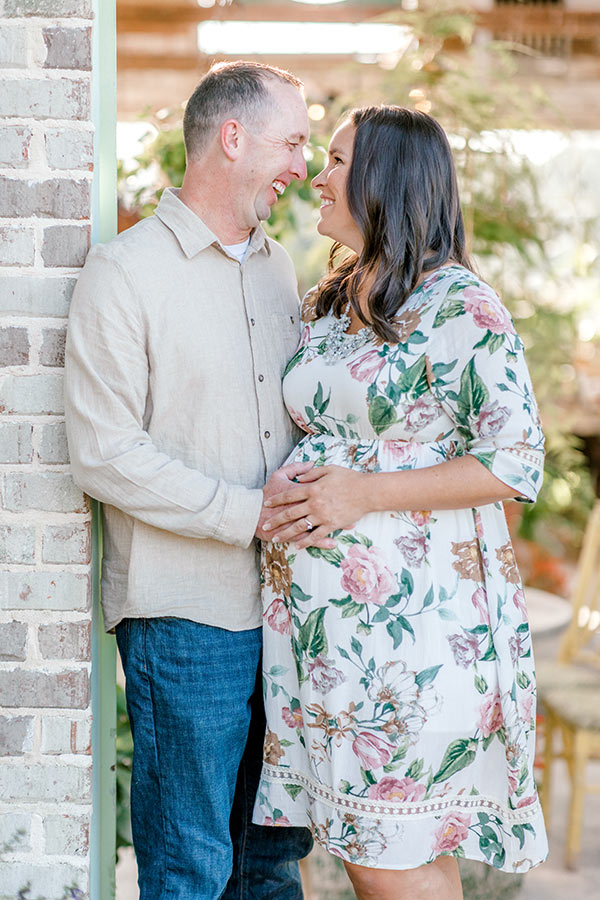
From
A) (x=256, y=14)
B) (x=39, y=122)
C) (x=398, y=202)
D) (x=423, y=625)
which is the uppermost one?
(x=256, y=14)

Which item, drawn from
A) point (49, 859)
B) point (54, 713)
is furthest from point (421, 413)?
point (49, 859)

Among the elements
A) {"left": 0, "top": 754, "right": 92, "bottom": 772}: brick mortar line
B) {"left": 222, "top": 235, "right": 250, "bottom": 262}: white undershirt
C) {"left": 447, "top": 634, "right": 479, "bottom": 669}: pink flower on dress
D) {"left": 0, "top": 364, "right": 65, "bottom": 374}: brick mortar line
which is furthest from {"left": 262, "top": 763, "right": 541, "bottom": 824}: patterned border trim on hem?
{"left": 222, "top": 235, "right": 250, "bottom": 262}: white undershirt

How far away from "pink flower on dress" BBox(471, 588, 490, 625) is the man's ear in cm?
84

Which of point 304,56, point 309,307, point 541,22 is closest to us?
point 309,307

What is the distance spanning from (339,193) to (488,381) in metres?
0.44

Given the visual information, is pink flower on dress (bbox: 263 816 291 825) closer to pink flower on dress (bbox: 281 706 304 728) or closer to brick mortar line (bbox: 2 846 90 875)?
pink flower on dress (bbox: 281 706 304 728)

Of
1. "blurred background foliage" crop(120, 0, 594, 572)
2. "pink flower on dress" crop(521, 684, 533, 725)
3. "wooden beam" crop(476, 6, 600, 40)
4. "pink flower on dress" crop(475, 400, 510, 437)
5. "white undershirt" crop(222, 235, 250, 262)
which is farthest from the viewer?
"wooden beam" crop(476, 6, 600, 40)

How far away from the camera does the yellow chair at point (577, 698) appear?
9.92 feet

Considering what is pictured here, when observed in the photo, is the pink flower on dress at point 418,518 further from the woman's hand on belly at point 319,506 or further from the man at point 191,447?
the man at point 191,447

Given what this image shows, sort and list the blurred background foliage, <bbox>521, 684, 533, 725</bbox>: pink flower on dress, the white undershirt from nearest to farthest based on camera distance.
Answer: <bbox>521, 684, 533, 725</bbox>: pink flower on dress
the white undershirt
the blurred background foliage

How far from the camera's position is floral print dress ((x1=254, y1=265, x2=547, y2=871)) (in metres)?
1.58

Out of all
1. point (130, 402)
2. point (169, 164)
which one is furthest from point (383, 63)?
point (130, 402)

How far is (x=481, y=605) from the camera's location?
5.34 feet

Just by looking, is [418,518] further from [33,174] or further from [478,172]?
[478,172]
